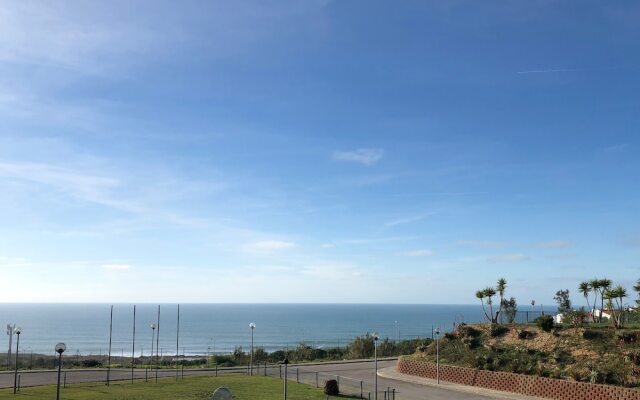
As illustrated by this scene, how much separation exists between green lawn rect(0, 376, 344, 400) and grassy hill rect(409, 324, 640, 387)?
46.3 feet

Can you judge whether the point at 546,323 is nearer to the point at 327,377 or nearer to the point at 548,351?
the point at 548,351

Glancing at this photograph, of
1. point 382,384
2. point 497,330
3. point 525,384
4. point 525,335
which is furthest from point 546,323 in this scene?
point 382,384

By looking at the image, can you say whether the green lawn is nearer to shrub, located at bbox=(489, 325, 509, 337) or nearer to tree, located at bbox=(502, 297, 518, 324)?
shrub, located at bbox=(489, 325, 509, 337)

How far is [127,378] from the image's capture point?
4288cm

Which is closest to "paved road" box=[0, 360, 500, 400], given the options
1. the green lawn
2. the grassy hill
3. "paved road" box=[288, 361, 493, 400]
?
"paved road" box=[288, 361, 493, 400]

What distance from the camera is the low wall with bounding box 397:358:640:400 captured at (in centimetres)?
3281

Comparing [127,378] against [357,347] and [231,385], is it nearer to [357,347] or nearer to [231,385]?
[231,385]

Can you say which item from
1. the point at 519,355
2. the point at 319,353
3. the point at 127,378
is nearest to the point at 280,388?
the point at 127,378

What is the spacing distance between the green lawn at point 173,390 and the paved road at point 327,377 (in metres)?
3.45

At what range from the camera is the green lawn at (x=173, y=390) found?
31562 mm

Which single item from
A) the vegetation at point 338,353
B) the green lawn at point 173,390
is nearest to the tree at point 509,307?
the vegetation at point 338,353

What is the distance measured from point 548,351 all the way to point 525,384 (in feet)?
17.2

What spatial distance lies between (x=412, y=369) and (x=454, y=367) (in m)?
4.92

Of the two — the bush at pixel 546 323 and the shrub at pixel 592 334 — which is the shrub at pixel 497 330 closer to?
the bush at pixel 546 323
